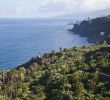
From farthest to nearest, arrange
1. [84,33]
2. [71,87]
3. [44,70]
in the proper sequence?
[84,33], [44,70], [71,87]

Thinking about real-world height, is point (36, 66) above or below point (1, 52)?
above

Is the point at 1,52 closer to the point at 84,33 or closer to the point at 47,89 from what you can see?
the point at 84,33

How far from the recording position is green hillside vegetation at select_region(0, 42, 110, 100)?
45778 mm

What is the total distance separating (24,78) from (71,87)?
1035 centimetres

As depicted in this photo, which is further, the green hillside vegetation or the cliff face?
the cliff face

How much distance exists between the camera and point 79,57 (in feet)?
222

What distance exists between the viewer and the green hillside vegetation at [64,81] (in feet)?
150

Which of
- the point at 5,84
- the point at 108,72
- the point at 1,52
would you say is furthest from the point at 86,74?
the point at 1,52

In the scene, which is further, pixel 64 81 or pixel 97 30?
pixel 97 30

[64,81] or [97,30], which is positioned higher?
[64,81]

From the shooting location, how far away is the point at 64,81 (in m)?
49.7

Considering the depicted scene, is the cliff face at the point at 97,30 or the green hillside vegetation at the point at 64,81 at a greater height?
the green hillside vegetation at the point at 64,81

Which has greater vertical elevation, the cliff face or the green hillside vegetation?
the green hillside vegetation

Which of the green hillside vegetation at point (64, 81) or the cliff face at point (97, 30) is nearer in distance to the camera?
the green hillside vegetation at point (64, 81)
